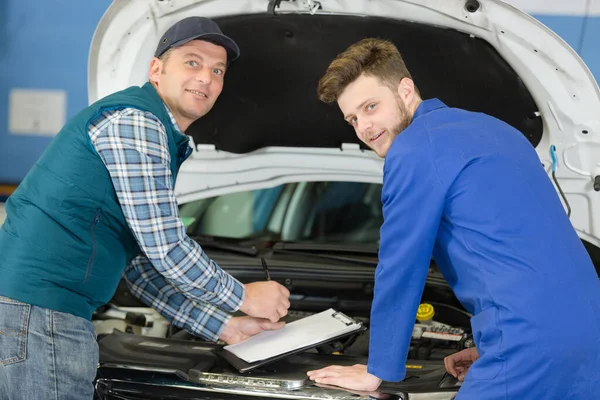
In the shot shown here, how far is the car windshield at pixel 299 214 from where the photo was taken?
259 centimetres

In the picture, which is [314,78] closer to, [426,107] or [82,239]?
[426,107]

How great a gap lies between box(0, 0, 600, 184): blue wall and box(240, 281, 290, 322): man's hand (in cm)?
245

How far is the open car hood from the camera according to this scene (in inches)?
75.4

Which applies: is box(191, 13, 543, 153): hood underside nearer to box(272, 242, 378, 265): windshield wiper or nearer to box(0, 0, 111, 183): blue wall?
box(272, 242, 378, 265): windshield wiper

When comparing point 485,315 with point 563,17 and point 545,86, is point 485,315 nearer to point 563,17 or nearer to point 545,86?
point 545,86

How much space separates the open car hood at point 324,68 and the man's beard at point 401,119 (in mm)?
460

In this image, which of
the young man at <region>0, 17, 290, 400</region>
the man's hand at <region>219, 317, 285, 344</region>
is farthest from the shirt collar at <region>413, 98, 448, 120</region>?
the man's hand at <region>219, 317, 285, 344</region>

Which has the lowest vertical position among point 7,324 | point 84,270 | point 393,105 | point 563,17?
point 7,324

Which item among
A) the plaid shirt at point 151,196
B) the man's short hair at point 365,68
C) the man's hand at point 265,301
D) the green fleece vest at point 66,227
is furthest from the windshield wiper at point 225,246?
the man's short hair at point 365,68

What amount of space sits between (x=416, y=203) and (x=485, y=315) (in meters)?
0.27

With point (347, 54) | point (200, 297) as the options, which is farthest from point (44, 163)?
point (347, 54)

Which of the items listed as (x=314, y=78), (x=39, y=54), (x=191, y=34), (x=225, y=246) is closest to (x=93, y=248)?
(x=191, y=34)

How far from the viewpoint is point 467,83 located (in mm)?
2154

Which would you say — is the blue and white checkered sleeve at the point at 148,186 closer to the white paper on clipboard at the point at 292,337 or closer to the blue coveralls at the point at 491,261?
the white paper on clipboard at the point at 292,337
